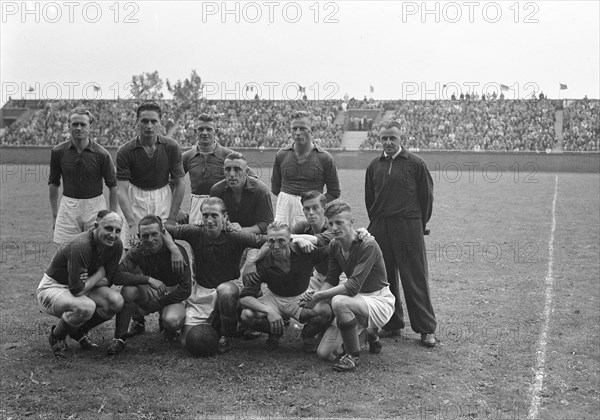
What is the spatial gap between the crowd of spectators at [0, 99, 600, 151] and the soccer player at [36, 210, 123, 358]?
107 feet

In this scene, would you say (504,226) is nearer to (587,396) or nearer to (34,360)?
(587,396)

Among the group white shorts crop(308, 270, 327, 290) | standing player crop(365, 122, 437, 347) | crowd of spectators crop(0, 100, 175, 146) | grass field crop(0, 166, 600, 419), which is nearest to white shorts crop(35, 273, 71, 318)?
grass field crop(0, 166, 600, 419)

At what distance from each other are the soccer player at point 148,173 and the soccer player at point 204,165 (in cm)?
55

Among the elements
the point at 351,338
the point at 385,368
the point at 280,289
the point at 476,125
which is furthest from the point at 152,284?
the point at 476,125

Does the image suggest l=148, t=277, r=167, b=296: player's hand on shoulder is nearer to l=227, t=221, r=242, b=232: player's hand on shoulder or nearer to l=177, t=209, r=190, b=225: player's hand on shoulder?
l=227, t=221, r=242, b=232: player's hand on shoulder

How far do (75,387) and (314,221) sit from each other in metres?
2.69

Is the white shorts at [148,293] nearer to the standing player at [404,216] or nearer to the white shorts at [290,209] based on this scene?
the white shorts at [290,209]

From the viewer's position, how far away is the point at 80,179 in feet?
25.8

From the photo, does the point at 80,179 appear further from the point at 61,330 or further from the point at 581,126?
the point at 581,126

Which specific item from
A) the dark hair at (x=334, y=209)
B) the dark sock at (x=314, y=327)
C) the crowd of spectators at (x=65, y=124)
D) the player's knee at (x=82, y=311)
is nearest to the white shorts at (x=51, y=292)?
the player's knee at (x=82, y=311)

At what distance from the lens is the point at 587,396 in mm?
5789

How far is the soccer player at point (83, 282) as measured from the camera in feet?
21.6

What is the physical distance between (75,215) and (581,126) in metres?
38.3

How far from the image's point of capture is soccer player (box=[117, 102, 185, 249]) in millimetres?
7586
